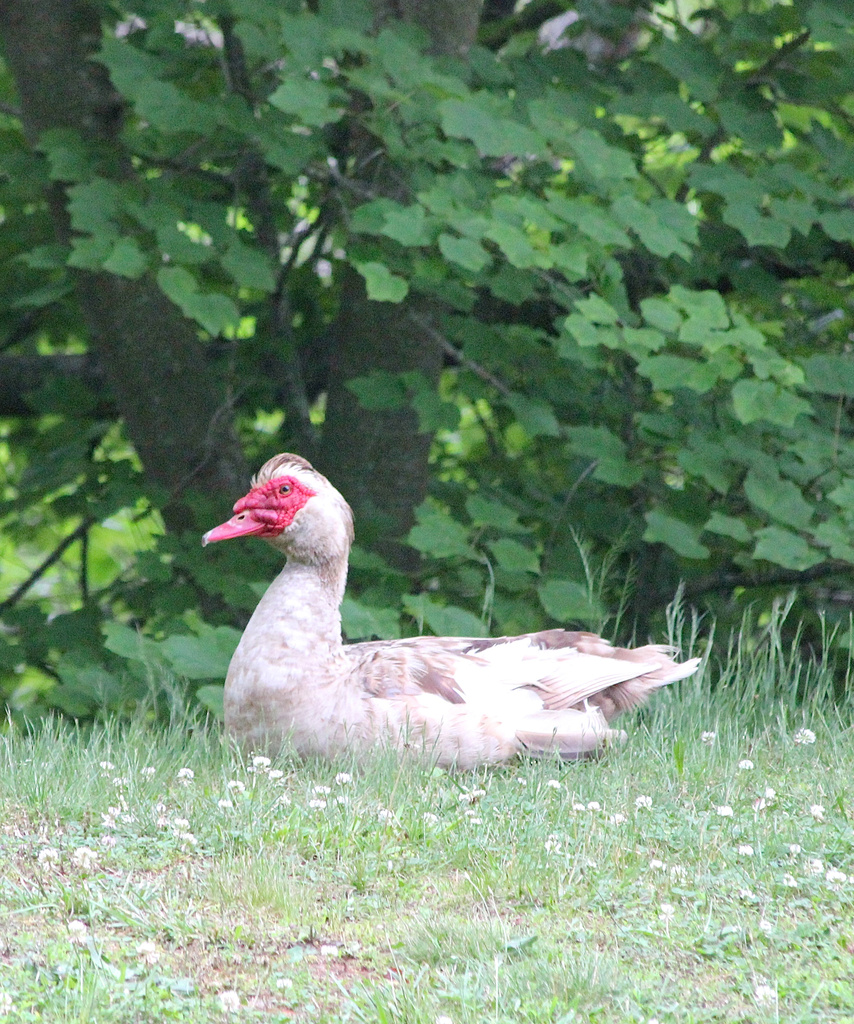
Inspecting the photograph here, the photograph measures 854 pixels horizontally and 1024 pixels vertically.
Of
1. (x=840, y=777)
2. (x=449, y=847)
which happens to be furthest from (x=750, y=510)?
(x=449, y=847)

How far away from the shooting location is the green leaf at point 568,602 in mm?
6289

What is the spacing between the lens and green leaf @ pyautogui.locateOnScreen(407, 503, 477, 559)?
6367 millimetres

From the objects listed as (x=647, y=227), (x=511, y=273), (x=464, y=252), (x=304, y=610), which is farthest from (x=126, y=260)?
(x=647, y=227)

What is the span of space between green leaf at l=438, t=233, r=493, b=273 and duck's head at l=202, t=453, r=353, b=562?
1290 mm

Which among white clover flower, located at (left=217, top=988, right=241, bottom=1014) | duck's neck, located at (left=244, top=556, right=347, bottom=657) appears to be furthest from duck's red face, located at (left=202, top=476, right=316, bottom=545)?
white clover flower, located at (left=217, top=988, right=241, bottom=1014)

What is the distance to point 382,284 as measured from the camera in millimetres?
6262

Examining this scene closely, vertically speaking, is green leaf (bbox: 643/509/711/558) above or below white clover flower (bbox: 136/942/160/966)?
above

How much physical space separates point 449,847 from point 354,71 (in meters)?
3.84

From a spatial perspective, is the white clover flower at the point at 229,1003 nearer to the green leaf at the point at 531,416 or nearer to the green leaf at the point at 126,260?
the green leaf at the point at 126,260

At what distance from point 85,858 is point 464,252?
11.1ft

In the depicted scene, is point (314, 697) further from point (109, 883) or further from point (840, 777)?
point (840, 777)

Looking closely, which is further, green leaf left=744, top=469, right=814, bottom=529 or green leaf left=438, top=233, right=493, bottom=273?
green leaf left=744, top=469, right=814, bottom=529

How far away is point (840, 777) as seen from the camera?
4508 millimetres

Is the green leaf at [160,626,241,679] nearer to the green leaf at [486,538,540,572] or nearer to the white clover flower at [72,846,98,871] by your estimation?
the green leaf at [486,538,540,572]
